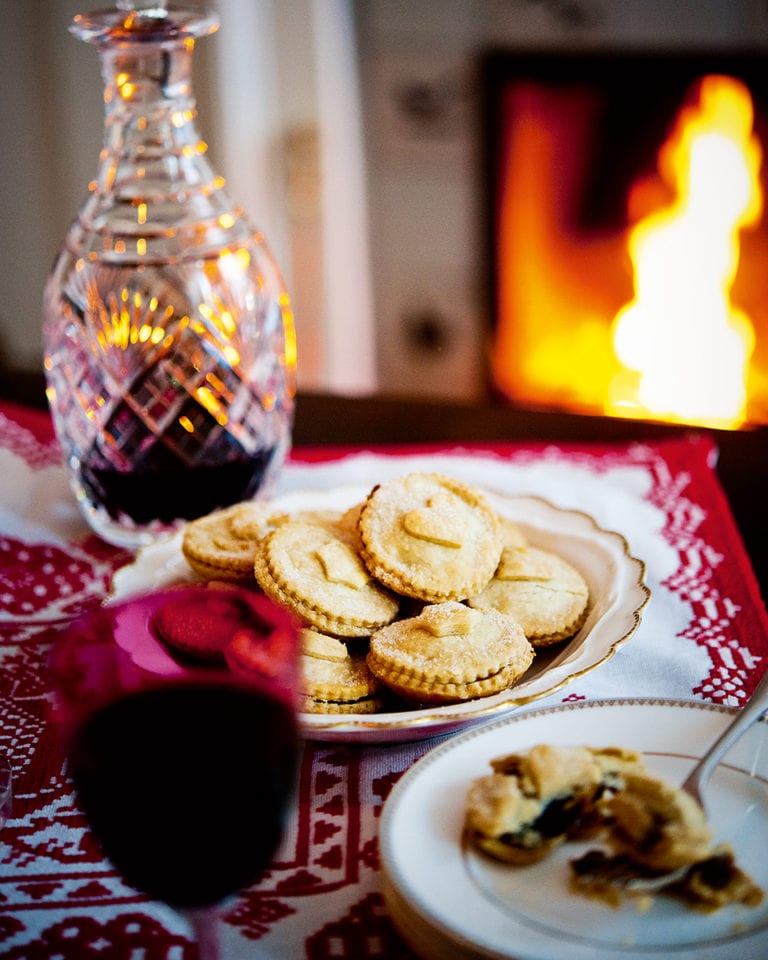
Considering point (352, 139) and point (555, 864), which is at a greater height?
point (352, 139)

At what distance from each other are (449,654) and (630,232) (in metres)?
2.07

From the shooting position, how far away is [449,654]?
2.56ft

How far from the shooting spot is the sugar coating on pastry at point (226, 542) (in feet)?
3.09

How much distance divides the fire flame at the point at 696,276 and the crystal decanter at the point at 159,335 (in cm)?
146

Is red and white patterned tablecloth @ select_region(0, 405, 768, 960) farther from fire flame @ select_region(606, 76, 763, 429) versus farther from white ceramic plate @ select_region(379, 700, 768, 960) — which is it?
fire flame @ select_region(606, 76, 763, 429)

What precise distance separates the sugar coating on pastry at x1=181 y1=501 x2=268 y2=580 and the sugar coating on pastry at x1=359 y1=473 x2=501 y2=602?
0.11 metres

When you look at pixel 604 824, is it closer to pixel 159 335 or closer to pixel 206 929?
pixel 206 929

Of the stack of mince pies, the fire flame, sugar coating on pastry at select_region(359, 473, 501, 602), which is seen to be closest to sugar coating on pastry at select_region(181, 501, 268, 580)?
the stack of mince pies

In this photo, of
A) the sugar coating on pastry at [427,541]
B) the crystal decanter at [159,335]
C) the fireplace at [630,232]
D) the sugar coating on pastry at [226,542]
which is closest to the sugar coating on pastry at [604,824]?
the sugar coating on pastry at [427,541]

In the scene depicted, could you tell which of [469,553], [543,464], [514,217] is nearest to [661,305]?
[514,217]

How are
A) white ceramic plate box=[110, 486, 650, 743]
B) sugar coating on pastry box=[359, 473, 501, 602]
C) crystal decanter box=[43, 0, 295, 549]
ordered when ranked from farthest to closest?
1. crystal decanter box=[43, 0, 295, 549]
2. sugar coating on pastry box=[359, 473, 501, 602]
3. white ceramic plate box=[110, 486, 650, 743]

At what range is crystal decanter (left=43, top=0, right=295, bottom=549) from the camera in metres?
1.14

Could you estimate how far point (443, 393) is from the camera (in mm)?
2879

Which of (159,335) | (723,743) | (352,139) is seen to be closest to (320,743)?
(723,743)
